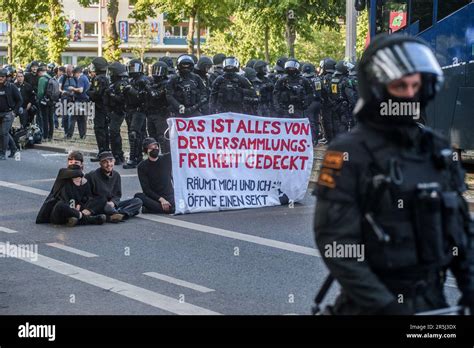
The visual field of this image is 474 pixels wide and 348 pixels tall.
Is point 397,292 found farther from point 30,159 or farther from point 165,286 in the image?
point 30,159

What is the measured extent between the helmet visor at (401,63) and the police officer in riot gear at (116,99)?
1534 cm

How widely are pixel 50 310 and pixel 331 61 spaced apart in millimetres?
15061

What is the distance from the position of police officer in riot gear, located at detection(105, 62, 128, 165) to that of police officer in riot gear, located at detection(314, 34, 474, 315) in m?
15.3

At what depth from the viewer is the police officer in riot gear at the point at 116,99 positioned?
739 inches

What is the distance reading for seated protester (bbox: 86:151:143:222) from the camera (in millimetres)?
12305

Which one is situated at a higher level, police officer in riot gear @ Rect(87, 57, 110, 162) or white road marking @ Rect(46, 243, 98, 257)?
police officer in riot gear @ Rect(87, 57, 110, 162)

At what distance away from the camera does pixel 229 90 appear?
17.6 meters

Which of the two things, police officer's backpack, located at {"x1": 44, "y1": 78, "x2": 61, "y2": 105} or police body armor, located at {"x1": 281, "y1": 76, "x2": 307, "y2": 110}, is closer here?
police body armor, located at {"x1": 281, "y1": 76, "x2": 307, "y2": 110}

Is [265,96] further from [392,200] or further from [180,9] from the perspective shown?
[180,9]

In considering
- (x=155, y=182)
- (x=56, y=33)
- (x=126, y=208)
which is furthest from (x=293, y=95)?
(x=56, y=33)

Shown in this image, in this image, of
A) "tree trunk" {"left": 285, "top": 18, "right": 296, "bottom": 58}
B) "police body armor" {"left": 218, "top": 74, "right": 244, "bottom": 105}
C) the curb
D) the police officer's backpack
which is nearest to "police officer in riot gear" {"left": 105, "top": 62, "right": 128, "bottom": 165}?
the curb

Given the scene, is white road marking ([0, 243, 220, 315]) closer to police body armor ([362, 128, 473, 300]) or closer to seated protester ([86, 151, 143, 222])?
seated protester ([86, 151, 143, 222])

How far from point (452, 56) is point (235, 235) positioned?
21.0 feet
